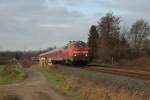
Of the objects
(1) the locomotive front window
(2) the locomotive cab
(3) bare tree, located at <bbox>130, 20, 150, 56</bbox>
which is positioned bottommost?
(2) the locomotive cab

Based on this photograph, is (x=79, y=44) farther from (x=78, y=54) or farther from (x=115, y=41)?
(x=115, y=41)

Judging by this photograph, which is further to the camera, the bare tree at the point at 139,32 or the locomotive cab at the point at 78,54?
the bare tree at the point at 139,32

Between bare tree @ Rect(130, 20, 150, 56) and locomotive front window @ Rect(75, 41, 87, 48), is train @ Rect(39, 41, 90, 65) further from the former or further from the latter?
bare tree @ Rect(130, 20, 150, 56)

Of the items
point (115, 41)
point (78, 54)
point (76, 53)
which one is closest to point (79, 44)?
point (76, 53)

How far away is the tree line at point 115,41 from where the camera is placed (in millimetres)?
69625

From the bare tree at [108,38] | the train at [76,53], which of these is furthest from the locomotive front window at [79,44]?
the bare tree at [108,38]

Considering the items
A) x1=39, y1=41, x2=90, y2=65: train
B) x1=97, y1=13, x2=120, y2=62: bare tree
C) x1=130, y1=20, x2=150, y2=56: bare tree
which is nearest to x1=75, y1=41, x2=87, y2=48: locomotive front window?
x1=39, y1=41, x2=90, y2=65: train

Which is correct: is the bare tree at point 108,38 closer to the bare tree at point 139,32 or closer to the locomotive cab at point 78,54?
the bare tree at point 139,32

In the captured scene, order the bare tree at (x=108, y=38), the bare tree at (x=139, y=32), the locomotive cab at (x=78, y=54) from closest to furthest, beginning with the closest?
the locomotive cab at (x=78, y=54), the bare tree at (x=108, y=38), the bare tree at (x=139, y=32)

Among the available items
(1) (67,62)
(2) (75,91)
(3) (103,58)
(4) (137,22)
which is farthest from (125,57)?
(2) (75,91)

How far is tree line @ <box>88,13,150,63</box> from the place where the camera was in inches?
2741

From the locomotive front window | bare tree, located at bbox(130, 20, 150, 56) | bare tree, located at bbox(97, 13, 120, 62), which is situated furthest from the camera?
bare tree, located at bbox(130, 20, 150, 56)

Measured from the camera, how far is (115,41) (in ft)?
247

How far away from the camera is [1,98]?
62.1 feet
